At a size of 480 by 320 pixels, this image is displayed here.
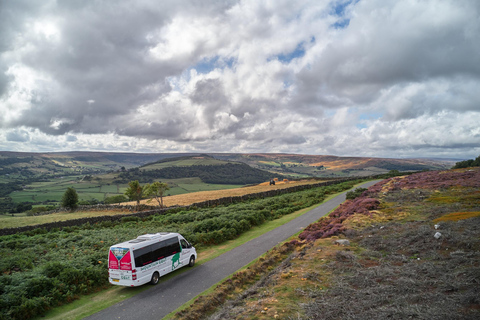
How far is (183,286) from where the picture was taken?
667 inches

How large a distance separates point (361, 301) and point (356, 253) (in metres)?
6.95

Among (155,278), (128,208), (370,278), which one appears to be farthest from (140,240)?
(128,208)

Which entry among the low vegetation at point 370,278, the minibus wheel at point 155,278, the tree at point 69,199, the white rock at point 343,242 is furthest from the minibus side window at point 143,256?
the tree at point 69,199

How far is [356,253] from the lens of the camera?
1631 centimetres

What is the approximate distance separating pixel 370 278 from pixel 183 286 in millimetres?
11347

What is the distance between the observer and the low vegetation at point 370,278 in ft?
30.3

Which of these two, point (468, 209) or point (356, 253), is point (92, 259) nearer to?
point (356, 253)

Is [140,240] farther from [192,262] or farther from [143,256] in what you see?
[192,262]

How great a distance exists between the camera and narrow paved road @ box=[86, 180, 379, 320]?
13.8 m

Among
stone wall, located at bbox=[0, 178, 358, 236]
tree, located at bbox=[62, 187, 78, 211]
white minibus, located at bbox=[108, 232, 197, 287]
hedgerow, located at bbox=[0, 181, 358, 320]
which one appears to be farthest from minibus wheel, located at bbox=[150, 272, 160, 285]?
tree, located at bbox=[62, 187, 78, 211]

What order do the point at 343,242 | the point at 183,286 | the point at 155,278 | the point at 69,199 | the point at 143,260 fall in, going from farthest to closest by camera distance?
the point at 69,199, the point at 343,242, the point at 155,278, the point at 183,286, the point at 143,260

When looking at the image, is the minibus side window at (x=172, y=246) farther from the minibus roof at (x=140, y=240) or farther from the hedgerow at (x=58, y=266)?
the hedgerow at (x=58, y=266)

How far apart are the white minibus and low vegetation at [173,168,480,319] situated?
5.03 meters

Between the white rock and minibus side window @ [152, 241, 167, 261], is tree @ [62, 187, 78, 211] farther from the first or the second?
the white rock
